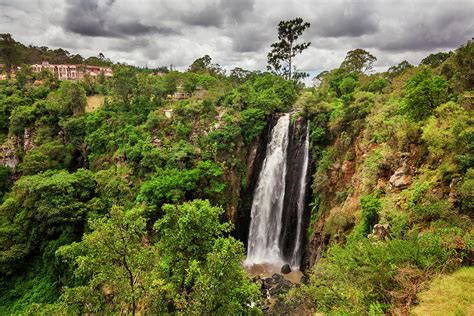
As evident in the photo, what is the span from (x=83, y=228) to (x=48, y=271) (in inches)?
143

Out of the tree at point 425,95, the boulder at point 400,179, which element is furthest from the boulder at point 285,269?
the tree at point 425,95

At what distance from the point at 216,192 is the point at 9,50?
159ft

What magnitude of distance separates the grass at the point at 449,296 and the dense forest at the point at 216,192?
11 cm

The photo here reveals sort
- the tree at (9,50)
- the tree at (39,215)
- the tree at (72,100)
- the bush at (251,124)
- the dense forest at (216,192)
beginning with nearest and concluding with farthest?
the dense forest at (216,192) < the tree at (39,215) < the bush at (251,124) < the tree at (72,100) < the tree at (9,50)

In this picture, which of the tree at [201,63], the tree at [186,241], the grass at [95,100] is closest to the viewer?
the tree at [186,241]

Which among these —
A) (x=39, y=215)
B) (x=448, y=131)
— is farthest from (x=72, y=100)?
(x=448, y=131)

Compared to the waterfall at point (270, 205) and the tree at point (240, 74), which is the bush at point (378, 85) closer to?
the waterfall at point (270, 205)

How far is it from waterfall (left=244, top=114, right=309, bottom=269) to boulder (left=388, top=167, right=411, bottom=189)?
9.07 m

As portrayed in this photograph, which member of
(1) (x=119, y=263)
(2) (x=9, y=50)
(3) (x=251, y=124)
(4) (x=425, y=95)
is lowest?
(1) (x=119, y=263)

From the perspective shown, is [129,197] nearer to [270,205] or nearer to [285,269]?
[270,205]

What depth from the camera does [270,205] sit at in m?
23.6

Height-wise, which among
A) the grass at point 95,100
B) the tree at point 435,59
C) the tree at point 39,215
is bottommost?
the tree at point 39,215

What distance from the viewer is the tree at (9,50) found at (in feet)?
153

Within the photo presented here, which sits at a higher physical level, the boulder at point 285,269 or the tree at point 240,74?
the tree at point 240,74
